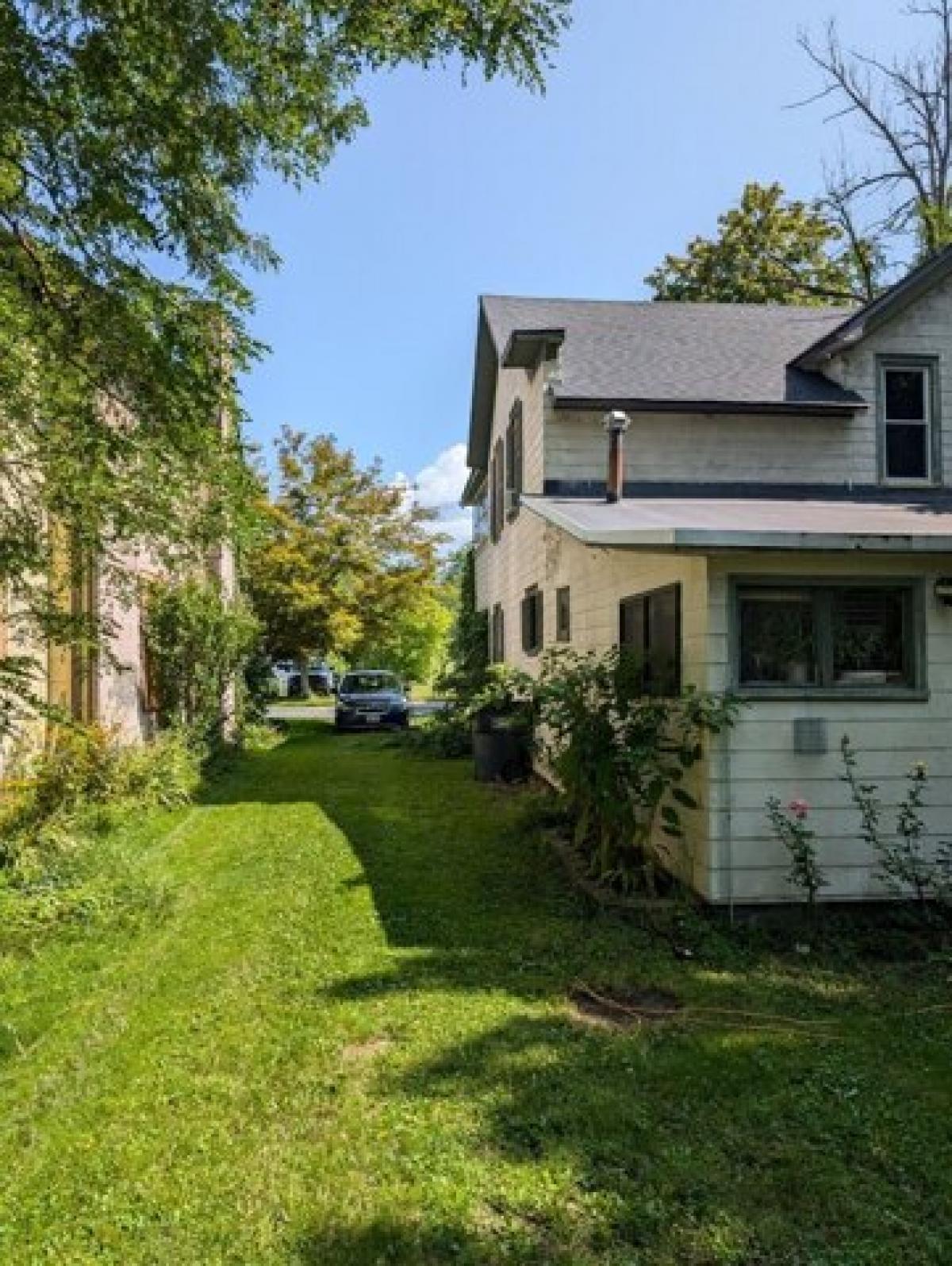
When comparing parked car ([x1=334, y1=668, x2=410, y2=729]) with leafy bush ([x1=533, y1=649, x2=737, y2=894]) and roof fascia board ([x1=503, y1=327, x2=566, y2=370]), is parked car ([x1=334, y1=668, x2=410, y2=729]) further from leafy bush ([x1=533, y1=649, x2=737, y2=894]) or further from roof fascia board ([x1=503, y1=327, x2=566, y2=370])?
leafy bush ([x1=533, y1=649, x2=737, y2=894])

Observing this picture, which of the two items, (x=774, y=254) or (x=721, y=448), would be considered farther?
(x=774, y=254)

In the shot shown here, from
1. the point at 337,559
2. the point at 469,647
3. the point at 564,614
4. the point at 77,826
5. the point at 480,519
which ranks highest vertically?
the point at 480,519

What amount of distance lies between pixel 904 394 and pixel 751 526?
555 centimetres

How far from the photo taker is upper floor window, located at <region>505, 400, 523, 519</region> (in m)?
12.5

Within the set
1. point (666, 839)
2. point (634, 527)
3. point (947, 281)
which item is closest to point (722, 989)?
point (666, 839)

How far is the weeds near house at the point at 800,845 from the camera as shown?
5980mm

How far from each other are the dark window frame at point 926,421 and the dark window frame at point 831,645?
4.53 meters

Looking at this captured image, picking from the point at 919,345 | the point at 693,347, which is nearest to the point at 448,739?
the point at 693,347

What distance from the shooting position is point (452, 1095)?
380cm

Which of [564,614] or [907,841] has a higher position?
[564,614]

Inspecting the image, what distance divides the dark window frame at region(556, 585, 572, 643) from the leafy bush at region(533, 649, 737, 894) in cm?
318

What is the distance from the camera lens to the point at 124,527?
5.17 metres

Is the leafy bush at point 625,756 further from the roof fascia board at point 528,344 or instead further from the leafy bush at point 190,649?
the leafy bush at point 190,649

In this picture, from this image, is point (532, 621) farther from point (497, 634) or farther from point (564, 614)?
point (497, 634)
